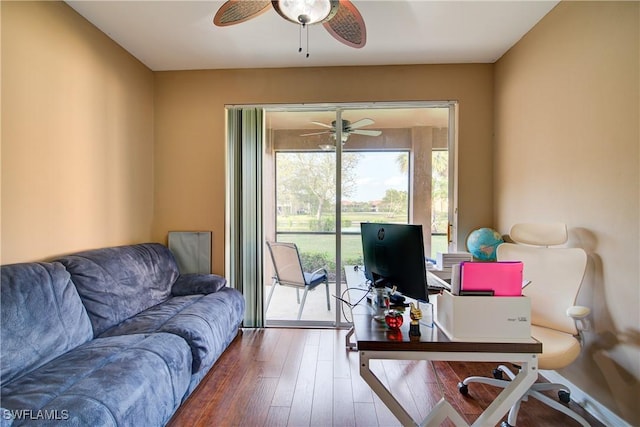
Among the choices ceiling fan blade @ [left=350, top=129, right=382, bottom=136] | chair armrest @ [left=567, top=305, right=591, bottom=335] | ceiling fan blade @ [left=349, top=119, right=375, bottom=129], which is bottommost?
chair armrest @ [left=567, top=305, right=591, bottom=335]

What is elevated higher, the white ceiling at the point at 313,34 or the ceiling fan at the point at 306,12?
the white ceiling at the point at 313,34

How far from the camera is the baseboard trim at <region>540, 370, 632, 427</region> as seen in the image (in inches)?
66.7

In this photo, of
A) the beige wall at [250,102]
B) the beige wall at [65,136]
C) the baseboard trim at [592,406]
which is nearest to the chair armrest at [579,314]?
the baseboard trim at [592,406]

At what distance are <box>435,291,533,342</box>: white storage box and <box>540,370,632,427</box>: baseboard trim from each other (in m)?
1.24

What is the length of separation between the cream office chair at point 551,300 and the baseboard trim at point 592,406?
5.9 inches

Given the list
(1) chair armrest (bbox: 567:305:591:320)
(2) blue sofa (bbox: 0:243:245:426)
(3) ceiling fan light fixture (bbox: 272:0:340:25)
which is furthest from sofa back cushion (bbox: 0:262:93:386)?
(1) chair armrest (bbox: 567:305:591:320)

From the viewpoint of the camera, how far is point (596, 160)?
182 cm

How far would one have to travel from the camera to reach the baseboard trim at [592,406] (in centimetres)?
169

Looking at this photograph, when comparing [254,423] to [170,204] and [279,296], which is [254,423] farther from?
[170,204]

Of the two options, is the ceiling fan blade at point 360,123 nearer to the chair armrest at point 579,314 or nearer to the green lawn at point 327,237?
the green lawn at point 327,237

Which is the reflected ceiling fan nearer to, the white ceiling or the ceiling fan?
the white ceiling

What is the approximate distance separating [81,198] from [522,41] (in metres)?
3.87

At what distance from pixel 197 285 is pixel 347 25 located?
2.47 metres

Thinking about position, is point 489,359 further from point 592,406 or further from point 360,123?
point 360,123
